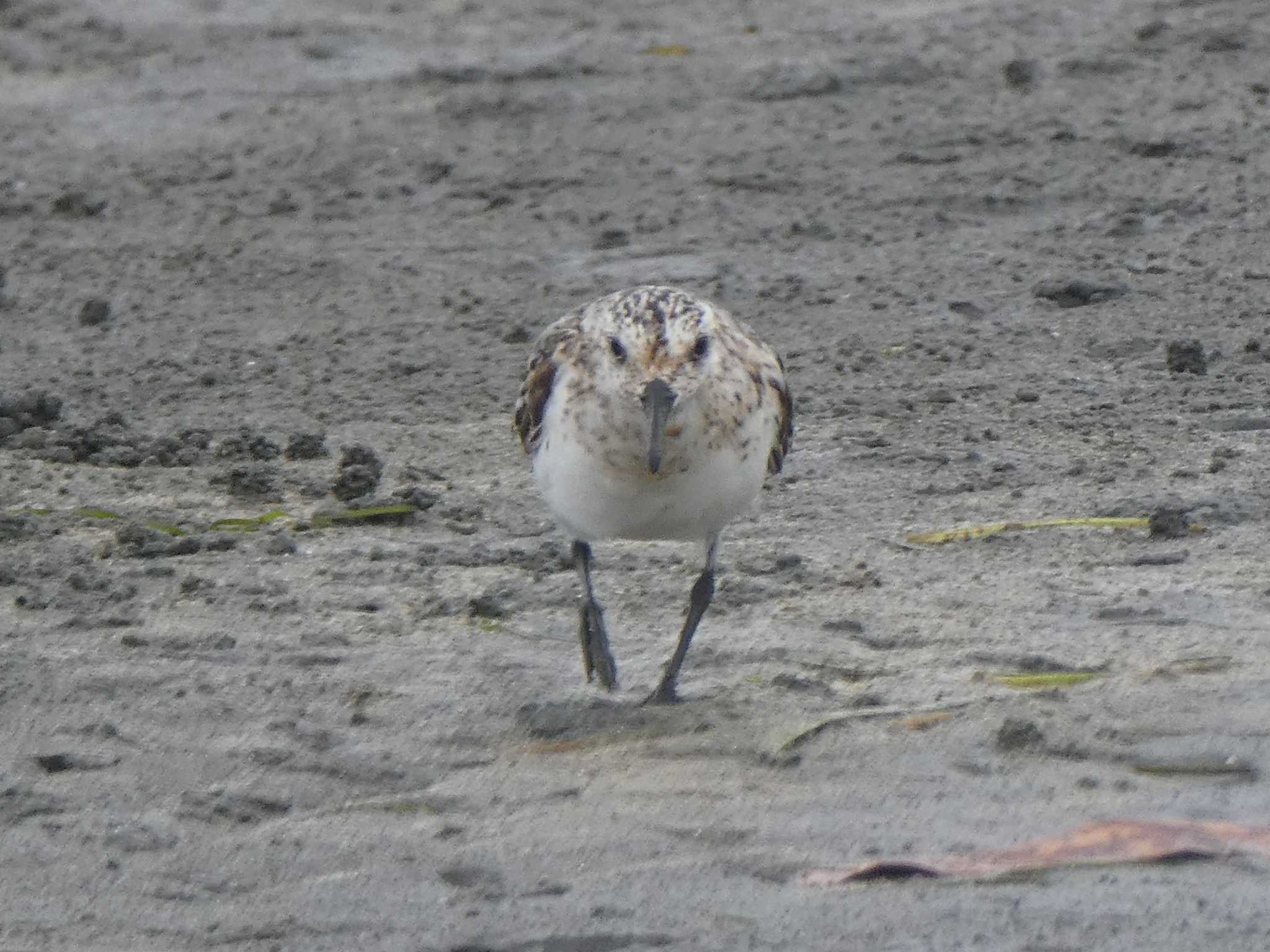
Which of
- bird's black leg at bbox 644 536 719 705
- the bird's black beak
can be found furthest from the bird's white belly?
bird's black leg at bbox 644 536 719 705

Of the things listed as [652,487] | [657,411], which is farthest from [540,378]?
[657,411]

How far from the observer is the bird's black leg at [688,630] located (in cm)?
671

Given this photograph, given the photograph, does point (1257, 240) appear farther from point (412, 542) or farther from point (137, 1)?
point (137, 1)

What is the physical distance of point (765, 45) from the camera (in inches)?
577

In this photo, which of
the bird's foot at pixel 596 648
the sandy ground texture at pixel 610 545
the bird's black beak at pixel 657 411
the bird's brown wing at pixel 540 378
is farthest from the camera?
the bird's brown wing at pixel 540 378

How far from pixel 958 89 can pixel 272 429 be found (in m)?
5.24

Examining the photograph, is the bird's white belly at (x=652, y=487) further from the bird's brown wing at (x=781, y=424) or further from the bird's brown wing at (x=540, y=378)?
the bird's brown wing at (x=781, y=424)

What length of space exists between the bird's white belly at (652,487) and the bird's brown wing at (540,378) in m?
0.26

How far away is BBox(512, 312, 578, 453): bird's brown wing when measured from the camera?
6.96 m

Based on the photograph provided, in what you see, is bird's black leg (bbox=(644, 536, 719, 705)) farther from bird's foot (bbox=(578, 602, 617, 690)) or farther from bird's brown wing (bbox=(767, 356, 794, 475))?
bird's brown wing (bbox=(767, 356, 794, 475))

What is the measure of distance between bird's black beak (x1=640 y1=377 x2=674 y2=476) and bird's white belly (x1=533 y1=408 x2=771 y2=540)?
0.11 metres

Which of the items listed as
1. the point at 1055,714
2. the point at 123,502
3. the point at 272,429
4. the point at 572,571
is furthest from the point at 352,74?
the point at 1055,714

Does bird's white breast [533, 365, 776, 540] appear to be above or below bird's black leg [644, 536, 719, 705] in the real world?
above

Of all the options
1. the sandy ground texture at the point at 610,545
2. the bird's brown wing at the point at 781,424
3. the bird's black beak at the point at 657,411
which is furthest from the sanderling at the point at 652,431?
the sandy ground texture at the point at 610,545
